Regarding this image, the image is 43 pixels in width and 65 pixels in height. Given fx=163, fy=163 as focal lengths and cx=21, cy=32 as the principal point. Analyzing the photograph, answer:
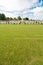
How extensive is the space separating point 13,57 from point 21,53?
0.84 m

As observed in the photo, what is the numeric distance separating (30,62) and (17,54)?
1330 millimetres

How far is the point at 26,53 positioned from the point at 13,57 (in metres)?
0.98

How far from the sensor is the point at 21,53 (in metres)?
8.28

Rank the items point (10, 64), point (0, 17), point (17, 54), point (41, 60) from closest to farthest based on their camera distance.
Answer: point (10, 64) < point (41, 60) < point (17, 54) < point (0, 17)

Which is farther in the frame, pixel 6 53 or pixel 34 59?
pixel 6 53

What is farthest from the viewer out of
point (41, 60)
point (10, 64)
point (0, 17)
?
point (0, 17)

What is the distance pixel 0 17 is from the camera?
3794 inches

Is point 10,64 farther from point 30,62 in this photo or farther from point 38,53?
point 38,53

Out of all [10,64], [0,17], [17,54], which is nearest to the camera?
[10,64]

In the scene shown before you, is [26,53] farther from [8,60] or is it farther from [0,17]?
[0,17]

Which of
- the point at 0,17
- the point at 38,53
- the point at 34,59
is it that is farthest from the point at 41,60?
the point at 0,17

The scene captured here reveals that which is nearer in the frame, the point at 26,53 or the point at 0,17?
the point at 26,53

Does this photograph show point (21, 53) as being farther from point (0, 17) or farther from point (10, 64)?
point (0, 17)

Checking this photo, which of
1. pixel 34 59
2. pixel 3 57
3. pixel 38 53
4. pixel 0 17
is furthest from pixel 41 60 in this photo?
pixel 0 17
